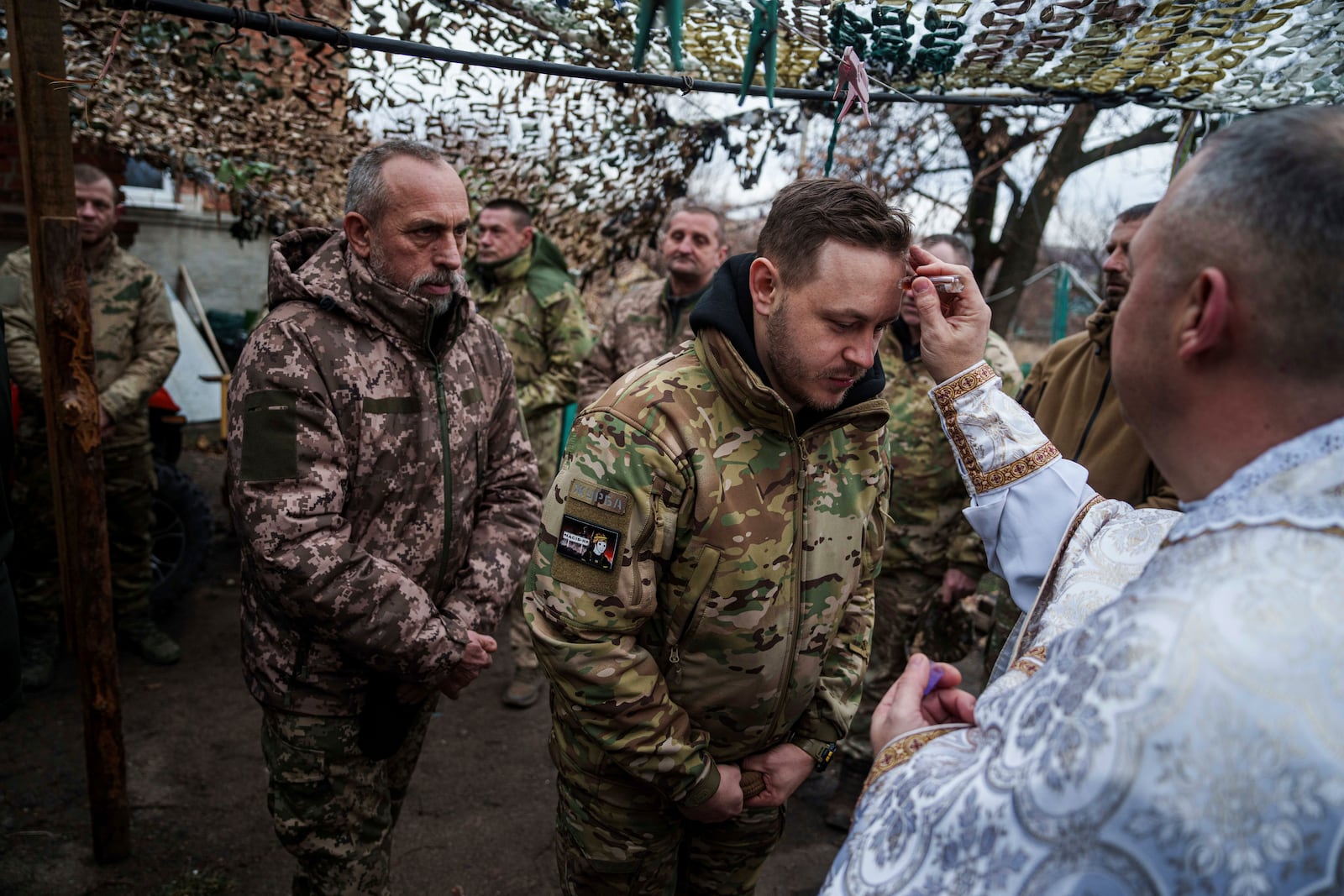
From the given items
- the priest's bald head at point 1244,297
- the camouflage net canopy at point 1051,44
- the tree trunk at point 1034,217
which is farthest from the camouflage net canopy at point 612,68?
the tree trunk at point 1034,217

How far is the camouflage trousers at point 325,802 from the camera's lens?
2.34m

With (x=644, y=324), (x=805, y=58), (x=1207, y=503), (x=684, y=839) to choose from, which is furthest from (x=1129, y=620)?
(x=644, y=324)

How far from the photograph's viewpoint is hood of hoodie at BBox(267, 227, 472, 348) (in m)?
2.34

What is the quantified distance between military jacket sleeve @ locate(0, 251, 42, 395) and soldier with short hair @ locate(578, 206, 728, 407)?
9.05ft

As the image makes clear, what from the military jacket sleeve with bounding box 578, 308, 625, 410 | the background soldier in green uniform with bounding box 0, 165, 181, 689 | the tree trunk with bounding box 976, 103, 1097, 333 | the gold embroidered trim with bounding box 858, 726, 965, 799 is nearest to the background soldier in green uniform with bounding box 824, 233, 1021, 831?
the military jacket sleeve with bounding box 578, 308, 625, 410

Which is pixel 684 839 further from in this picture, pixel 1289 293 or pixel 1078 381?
pixel 1078 381

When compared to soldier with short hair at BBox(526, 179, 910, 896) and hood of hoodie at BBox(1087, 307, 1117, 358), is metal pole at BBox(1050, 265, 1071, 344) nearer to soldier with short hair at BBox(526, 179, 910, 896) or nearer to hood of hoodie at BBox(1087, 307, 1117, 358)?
hood of hoodie at BBox(1087, 307, 1117, 358)

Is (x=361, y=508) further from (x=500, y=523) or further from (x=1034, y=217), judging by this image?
(x=1034, y=217)

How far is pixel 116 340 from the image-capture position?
15.2ft

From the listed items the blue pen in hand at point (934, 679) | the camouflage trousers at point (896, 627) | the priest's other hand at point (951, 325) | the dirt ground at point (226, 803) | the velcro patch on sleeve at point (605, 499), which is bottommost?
the dirt ground at point (226, 803)

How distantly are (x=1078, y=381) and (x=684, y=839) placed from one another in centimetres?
218

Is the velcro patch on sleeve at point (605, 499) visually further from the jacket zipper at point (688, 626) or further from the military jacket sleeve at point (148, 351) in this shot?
the military jacket sleeve at point (148, 351)

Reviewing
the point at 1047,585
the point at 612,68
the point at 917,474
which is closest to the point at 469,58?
the point at 612,68

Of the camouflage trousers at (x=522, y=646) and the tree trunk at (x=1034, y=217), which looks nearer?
the camouflage trousers at (x=522, y=646)
